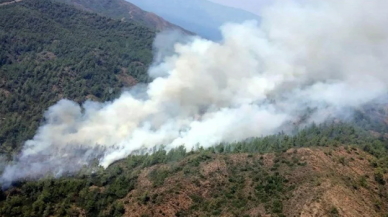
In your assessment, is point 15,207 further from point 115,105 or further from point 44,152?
point 115,105

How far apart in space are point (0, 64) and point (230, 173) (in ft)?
385

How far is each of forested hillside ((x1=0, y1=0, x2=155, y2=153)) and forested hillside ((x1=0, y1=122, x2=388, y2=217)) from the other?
41.4 meters

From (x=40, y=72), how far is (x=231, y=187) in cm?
11204

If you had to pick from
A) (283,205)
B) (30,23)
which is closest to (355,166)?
(283,205)

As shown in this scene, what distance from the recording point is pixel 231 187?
228ft

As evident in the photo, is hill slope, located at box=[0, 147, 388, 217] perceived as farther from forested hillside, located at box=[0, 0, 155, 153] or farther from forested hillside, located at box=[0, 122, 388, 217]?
forested hillside, located at box=[0, 0, 155, 153]

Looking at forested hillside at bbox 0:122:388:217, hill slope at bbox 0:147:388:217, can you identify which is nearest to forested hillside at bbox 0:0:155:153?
forested hillside at bbox 0:122:388:217

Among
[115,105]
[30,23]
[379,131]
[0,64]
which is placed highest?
[30,23]

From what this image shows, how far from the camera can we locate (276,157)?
76.6 meters

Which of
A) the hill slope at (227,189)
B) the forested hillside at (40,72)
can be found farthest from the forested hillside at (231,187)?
the forested hillside at (40,72)

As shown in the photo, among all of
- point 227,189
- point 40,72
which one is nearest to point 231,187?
point 227,189

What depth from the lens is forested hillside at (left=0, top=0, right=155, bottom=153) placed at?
127875 millimetres

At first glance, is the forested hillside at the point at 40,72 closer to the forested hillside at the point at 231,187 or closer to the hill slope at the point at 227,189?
the forested hillside at the point at 231,187

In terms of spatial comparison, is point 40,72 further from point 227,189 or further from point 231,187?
point 231,187
